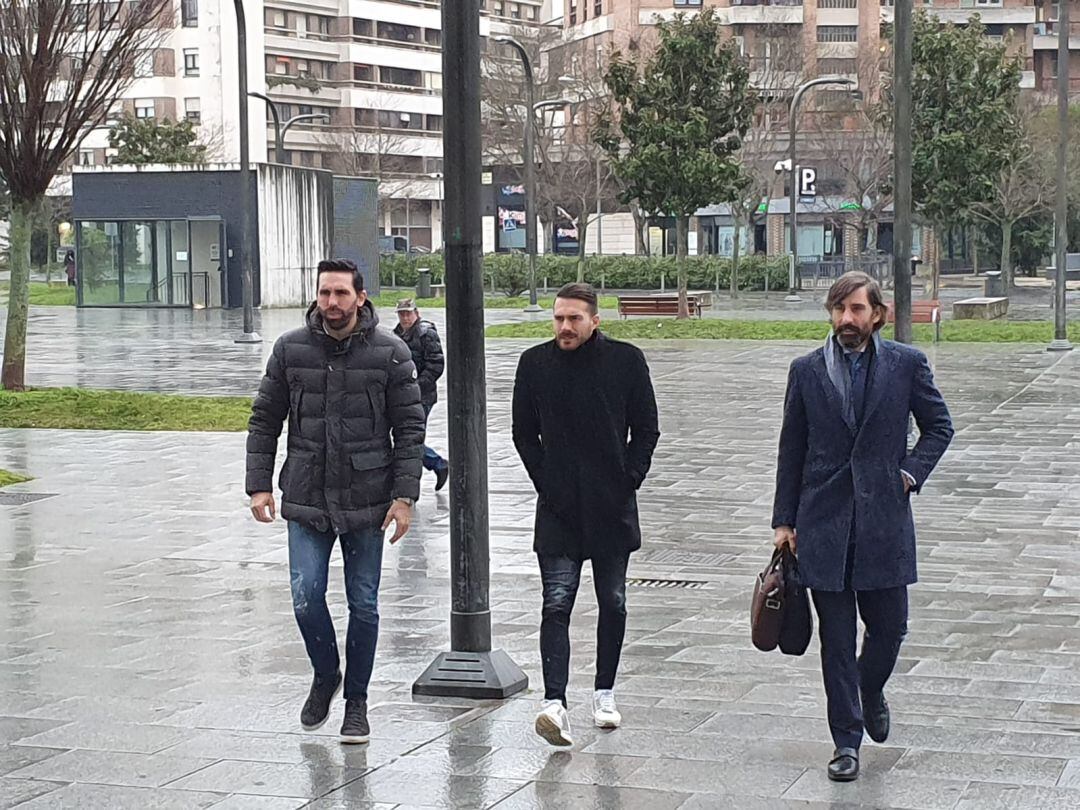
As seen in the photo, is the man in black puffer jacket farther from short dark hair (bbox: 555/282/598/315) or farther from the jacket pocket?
short dark hair (bbox: 555/282/598/315)

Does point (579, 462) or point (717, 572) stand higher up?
point (579, 462)

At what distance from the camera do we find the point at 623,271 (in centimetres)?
5828

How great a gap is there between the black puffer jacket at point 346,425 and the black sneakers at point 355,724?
2.12ft

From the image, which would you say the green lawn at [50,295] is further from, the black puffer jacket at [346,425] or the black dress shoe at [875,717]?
the black dress shoe at [875,717]

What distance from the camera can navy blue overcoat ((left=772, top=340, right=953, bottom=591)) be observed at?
18.9 ft

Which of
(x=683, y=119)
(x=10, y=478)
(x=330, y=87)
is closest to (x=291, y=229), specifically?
(x=683, y=119)

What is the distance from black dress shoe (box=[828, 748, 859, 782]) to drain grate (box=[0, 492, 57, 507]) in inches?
337


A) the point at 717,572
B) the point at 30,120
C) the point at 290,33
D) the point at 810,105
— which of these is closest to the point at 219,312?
the point at 30,120

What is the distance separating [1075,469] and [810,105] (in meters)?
55.6

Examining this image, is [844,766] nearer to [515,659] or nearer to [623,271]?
[515,659]

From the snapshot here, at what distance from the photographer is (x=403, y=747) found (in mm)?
6254

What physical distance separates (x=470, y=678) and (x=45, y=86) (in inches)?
547

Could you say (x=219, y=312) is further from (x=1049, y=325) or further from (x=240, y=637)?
(x=240, y=637)

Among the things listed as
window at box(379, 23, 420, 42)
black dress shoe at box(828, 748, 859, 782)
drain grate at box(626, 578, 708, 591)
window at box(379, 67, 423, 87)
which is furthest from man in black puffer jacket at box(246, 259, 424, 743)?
window at box(379, 23, 420, 42)
